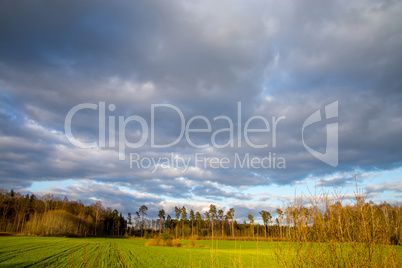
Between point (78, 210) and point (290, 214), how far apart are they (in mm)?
142348

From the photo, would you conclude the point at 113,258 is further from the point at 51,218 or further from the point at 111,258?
the point at 51,218

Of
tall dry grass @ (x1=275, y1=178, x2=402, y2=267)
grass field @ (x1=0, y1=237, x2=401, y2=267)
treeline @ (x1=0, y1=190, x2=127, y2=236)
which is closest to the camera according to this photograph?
tall dry grass @ (x1=275, y1=178, x2=402, y2=267)

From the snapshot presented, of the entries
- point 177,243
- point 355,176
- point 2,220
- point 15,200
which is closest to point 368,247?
point 355,176

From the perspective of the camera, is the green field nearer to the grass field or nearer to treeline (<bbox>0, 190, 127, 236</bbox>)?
the grass field

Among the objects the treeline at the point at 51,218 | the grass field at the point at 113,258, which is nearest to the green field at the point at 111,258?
the grass field at the point at 113,258

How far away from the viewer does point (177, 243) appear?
59.8 metres

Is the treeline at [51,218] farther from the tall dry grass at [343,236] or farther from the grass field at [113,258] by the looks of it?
the tall dry grass at [343,236]

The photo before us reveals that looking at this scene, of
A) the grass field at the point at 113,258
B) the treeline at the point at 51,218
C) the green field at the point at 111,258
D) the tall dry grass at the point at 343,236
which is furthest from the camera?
the treeline at the point at 51,218

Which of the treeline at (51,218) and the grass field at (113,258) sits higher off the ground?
the grass field at (113,258)

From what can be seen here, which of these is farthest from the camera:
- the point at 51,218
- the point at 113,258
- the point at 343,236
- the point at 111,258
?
the point at 51,218

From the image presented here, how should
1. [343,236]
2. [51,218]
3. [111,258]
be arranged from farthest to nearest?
[51,218] < [111,258] < [343,236]

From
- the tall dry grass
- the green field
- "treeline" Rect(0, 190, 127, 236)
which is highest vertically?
the tall dry grass

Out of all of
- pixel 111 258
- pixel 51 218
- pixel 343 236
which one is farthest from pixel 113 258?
pixel 51 218

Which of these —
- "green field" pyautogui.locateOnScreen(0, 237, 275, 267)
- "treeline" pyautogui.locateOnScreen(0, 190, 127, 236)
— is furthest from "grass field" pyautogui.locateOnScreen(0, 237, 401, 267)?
"treeline" pyautogui.locateOnScreen(0, 190, 127, 236)
